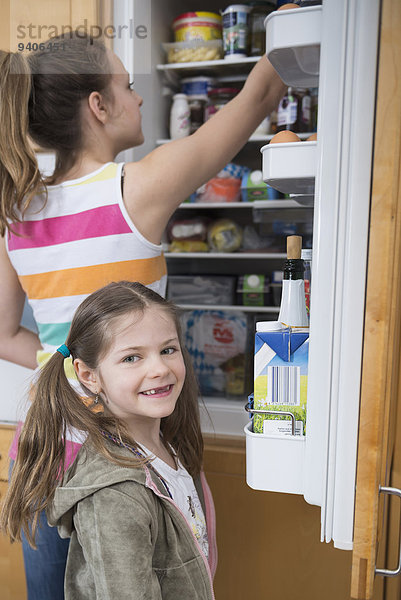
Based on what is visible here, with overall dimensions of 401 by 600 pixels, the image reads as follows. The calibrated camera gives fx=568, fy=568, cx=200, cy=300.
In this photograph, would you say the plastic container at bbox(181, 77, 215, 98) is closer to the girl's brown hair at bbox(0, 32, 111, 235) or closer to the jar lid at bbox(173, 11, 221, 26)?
the jar lid at bbox(173, 11, 221, 26)

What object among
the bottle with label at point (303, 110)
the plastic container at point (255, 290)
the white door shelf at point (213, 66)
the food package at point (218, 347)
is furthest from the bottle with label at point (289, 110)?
the food package at point (218, 347)

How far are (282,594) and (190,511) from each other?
2.08ft

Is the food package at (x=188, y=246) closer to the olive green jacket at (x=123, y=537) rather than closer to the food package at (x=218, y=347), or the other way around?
the food package at (x=218, y=347)

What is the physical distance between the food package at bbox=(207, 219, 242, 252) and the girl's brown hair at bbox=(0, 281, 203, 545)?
833mm

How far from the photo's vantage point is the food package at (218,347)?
1.78m

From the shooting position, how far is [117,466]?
2.82ft

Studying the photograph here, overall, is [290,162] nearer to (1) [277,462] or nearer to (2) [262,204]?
(1) [277,462]

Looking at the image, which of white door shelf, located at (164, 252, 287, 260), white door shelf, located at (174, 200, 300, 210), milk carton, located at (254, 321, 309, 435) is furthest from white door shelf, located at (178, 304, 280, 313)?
milk carton, located at (254, 321, 309, 435)

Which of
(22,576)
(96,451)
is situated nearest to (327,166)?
(96,451)

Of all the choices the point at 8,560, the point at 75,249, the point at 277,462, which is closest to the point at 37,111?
the point at 75,249

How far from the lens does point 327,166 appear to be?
2.37 feet

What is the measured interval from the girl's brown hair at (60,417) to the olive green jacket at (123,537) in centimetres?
4

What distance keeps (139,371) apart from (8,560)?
105 centimetres

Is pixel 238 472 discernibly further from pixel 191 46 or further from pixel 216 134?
pixel 191 46
